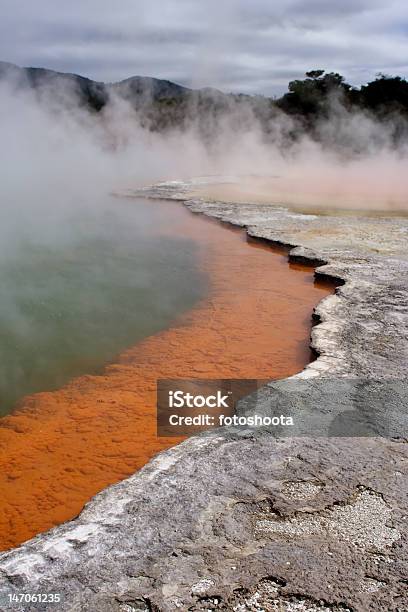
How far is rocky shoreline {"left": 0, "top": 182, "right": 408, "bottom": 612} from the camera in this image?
4.83 feet

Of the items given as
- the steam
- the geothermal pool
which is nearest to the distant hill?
the steam

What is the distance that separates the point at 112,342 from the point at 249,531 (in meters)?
1.98

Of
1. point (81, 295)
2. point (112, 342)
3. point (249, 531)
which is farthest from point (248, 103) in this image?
point (249, 531)

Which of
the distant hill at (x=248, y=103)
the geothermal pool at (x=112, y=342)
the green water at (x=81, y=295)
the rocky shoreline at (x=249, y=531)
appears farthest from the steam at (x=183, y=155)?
the rocky shoreline at (x=249, y=531)

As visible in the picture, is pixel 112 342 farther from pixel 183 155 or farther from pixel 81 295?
pixel 183 155

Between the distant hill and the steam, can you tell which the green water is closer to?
the steam

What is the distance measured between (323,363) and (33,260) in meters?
3.33

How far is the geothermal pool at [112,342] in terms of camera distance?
2.32m

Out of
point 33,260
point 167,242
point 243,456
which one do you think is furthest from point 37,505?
point 167,242

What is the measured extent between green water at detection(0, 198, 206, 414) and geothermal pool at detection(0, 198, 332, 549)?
0.01 metres

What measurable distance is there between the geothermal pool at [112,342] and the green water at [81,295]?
1cm

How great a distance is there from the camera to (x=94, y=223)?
714 centimetres

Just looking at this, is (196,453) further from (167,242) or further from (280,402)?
(167,242)

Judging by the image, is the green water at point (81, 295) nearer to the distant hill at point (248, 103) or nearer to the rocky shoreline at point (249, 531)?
the rocky shoreline at point (249, 531)
